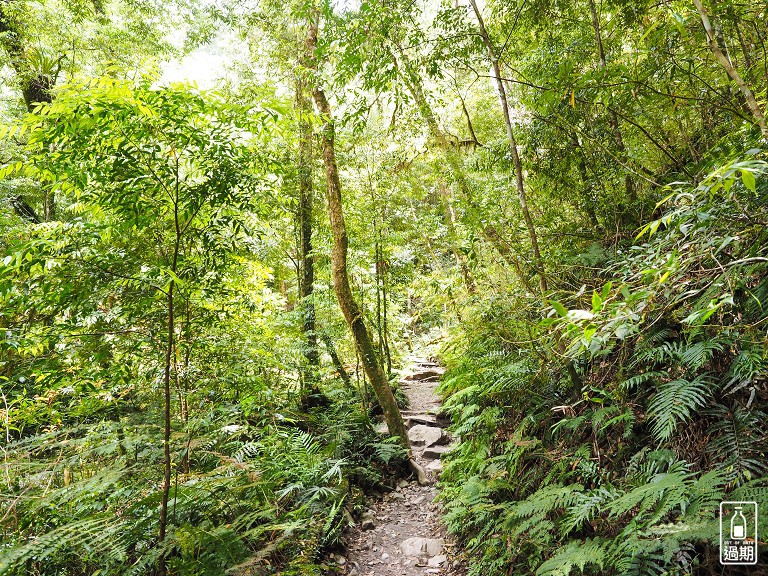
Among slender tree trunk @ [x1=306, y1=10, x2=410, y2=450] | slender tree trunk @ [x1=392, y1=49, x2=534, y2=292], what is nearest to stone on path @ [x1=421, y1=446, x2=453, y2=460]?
slender tree trunk @ [x1=306, y1=10, x2=410, y2=450]

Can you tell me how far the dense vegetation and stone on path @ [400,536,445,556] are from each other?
16.7 inches

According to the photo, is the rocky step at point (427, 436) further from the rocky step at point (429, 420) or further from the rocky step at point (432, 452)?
the rocky step at point (429, 420)

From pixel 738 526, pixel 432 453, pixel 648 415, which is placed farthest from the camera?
pixel 432 453

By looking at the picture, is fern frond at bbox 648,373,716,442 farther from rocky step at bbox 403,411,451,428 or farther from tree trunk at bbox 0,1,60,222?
tree trunk at bbox 0,1,60,222

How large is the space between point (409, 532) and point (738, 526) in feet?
13.5

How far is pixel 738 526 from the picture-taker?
87.5 inches

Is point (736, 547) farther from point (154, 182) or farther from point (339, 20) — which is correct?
point (339, 20)

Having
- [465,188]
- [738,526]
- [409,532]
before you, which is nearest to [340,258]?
[465,188]

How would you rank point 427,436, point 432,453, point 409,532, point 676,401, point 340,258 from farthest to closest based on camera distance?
1. point 427,436
2. point 432,453
3. point 340,258
4. point 409,532
5. point 676,401

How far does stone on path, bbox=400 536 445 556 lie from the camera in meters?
4.81

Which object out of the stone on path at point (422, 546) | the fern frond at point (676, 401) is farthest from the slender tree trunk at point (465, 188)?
the stone on path at point (422, 546)

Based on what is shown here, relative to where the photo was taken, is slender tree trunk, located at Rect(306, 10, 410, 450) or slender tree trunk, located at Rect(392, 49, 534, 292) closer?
slender tree trunk, located at Rect(392, 49, 534, 292)

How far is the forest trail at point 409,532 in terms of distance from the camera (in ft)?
15.2

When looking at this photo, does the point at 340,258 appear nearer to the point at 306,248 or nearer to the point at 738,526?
the point at 306,248
